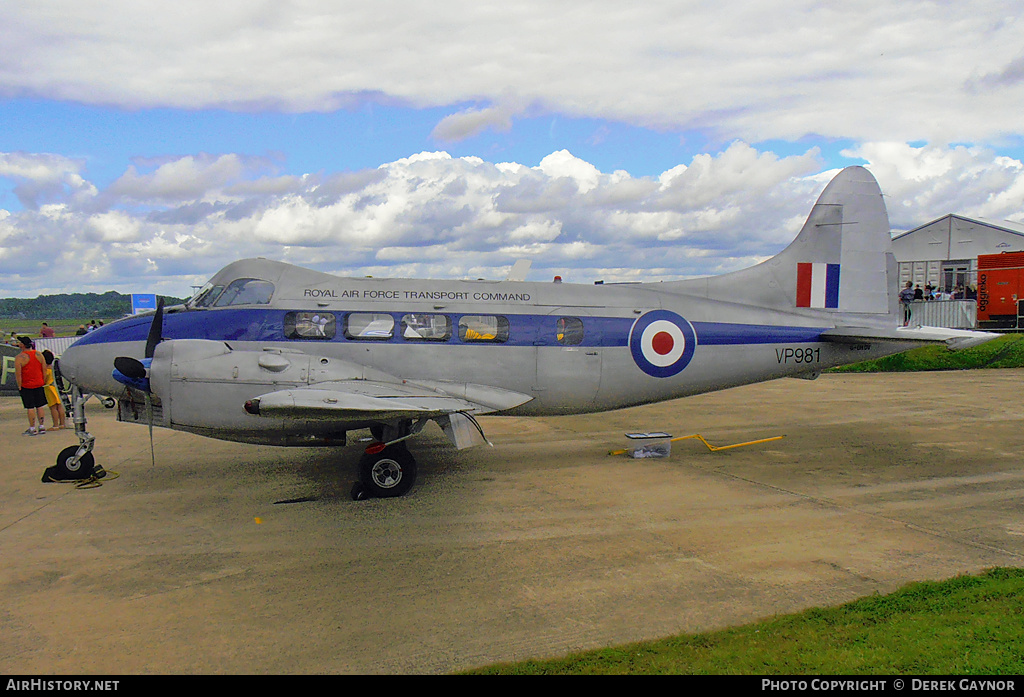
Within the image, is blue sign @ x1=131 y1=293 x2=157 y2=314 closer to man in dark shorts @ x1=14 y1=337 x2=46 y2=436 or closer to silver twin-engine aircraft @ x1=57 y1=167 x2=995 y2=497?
man in dark shorts @ x1=14 y1=337 x2=46 y2=436

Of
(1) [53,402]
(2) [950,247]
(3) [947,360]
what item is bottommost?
(1) [53,402]

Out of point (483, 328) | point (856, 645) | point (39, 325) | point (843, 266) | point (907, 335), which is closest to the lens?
point (856, 645)

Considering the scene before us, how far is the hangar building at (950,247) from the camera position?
38.2 metres

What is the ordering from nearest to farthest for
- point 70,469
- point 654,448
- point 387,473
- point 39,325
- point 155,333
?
point 387,473 < point 155,333 < point 70,469 < point 654,448 < point 39,325

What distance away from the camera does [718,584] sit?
608cm

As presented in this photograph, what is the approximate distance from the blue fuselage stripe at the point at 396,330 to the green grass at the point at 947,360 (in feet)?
53.4

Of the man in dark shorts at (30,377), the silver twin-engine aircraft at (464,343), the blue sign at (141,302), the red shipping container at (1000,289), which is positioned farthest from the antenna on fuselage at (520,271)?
the red shipping container at (1000,289)

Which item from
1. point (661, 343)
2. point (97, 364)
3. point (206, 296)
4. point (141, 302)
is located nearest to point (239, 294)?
point (206, 296)

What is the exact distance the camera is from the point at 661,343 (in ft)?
34.7

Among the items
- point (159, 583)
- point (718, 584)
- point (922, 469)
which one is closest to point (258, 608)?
point (159, 583)

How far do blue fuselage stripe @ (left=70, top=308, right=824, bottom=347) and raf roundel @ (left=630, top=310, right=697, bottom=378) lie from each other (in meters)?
0.16

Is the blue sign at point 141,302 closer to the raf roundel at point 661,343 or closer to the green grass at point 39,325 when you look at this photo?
the green grass at point 39,325

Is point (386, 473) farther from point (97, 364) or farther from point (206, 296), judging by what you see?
point (97, 364)

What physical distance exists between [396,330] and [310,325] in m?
1.35
